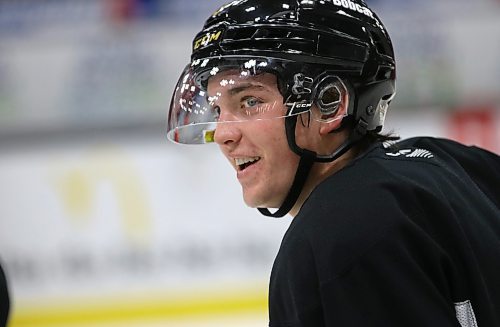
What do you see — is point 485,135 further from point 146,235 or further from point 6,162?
point 6,162

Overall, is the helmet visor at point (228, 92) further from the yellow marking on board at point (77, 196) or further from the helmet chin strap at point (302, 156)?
the yellow marking on board at point (77, 196)

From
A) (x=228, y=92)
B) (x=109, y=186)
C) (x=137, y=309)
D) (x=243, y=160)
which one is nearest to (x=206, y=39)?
(x=228, y=92)

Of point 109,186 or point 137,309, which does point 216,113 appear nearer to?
point 137,309

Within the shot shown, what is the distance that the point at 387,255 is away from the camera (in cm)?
106

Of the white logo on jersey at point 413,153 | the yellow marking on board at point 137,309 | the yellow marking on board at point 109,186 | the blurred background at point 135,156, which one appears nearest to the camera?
the white logo on jersey at point 413,153

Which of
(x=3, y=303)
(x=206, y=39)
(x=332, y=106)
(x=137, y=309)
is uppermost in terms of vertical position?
(x=206, y=39)

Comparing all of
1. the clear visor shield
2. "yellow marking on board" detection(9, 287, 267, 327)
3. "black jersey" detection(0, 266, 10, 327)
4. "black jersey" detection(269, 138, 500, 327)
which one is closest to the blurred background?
"yellow marking on board" detection(9, 287, 267, 327)

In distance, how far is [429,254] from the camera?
1.09 meters

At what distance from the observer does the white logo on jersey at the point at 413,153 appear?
4.15 ft

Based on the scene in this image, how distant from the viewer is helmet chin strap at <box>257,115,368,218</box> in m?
1.31

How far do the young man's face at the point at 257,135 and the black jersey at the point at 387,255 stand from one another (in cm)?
13

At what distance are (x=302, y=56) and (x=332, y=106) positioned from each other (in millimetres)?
89

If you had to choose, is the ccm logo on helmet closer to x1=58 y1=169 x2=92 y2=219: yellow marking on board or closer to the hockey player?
the hockey player

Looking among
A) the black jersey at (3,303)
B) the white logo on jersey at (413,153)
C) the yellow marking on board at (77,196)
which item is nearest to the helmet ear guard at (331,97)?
the white logo on jersey at (413,153)
